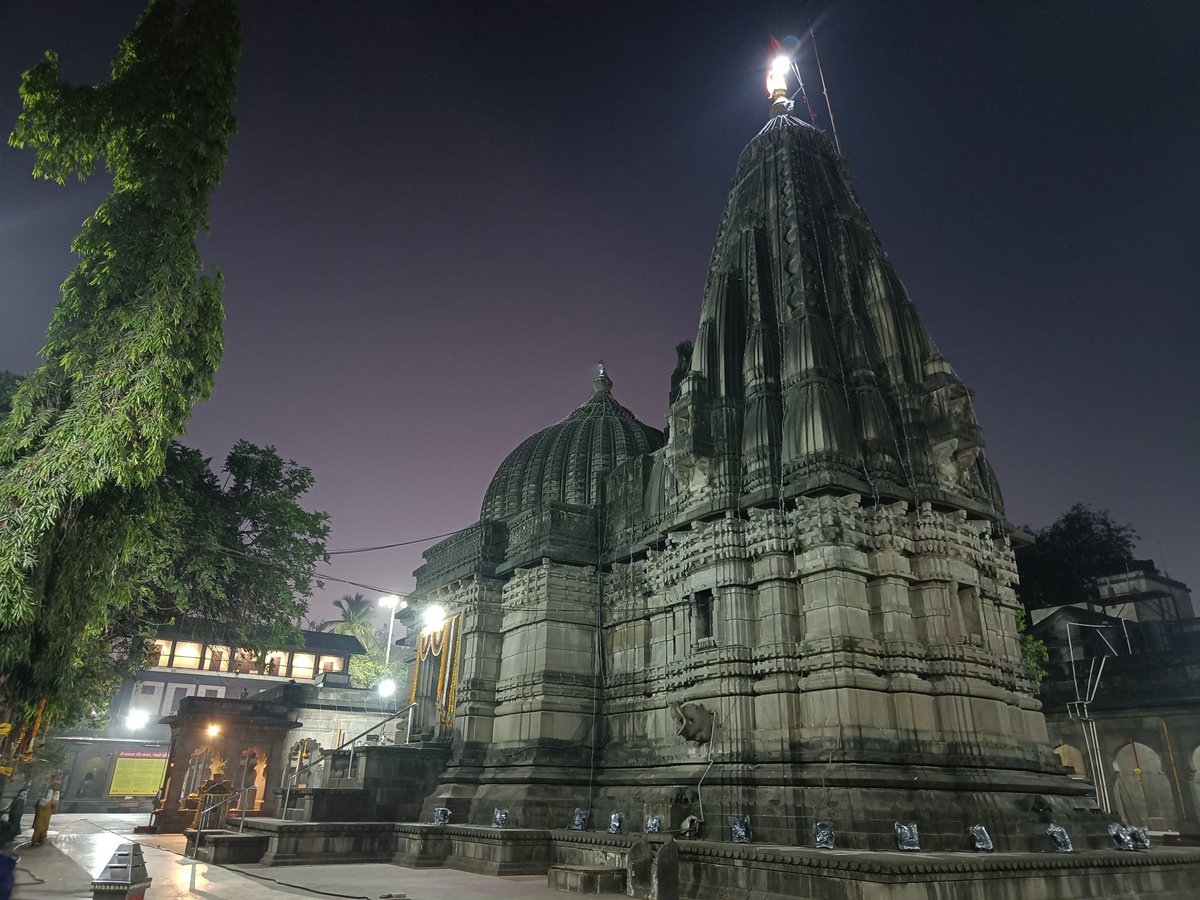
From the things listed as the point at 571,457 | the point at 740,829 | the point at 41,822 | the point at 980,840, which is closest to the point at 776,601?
the point at 740,829

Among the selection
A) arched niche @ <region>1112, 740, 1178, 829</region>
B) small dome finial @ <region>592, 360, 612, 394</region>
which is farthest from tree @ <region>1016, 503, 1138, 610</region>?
small dome finial @ <region>592, 360, 612, 394</region>

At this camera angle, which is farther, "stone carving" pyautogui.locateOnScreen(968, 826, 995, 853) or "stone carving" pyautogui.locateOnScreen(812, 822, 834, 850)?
"stone carving" pyautogui.locateOnScreen(968, 826, 995, 853)

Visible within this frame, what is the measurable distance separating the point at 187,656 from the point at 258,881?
4960cm

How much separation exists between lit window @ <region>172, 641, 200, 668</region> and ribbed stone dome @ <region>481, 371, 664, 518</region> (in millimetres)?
37381

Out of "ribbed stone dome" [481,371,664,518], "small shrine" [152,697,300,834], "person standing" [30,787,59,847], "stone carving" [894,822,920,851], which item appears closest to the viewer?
"stone carving" [894,822,920,851]

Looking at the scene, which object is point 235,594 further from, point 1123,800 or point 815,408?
point 1123,800

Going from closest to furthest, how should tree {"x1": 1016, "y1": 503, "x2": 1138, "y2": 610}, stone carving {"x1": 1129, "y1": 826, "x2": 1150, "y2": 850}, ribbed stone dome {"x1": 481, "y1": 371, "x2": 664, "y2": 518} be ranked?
1. stone carving {"x1": 1129, "y1": 826, "x2": 1150, "y2": 850}
2. ribbed stone dome {"x1": 481, "y1": 371, "x2": 664, "y2": 518}
3. tree {"x1": 1016, "y1": 503, "x2": 1138, "y2": 610}

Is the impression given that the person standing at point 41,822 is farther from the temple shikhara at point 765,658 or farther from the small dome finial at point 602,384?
the small dome finial at point 602,384

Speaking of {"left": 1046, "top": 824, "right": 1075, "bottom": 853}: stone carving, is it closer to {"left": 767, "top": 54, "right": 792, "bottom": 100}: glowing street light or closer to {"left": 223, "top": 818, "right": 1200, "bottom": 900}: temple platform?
{"left": 223, "top": 818, "right": 1200, "bottom": 900}: temple platform

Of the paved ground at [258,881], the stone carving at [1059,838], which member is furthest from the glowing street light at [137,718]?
the stone carving at [1059,838]

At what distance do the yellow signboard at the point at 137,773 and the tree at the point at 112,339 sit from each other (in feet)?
172

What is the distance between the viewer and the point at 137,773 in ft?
180

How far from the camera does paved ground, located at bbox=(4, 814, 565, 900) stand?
12711 millimetres

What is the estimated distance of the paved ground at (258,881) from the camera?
12711 mm
